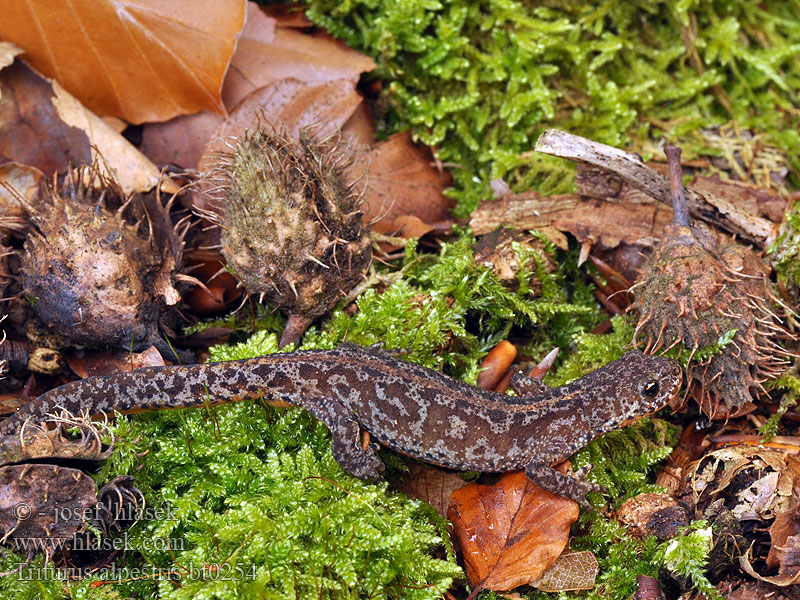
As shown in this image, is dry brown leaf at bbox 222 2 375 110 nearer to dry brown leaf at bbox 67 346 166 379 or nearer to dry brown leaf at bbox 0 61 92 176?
dry brown leaf at bbox 0 61 92 176

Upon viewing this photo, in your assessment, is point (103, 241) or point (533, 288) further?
point (533, 288)

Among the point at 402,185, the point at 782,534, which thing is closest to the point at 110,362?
the point at 402,185

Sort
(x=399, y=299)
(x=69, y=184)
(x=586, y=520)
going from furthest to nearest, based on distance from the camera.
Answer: (x=399, y=299)
(x=69, y=184)
(x=586, y=520)

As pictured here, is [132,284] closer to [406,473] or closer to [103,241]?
[103,241]

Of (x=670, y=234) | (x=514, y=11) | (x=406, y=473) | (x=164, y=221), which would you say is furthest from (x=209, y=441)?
(x=514, y=11)

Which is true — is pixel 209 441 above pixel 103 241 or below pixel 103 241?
below
